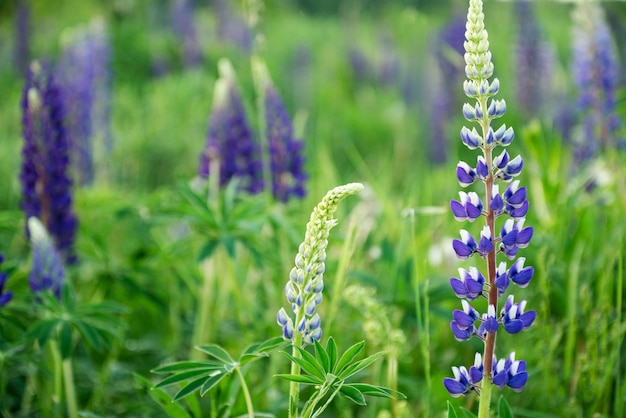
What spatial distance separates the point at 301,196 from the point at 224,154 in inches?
12.5

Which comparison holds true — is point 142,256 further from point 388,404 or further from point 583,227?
point 583,227

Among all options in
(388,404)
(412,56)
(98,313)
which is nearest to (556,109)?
(412,56)

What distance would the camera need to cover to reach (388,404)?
6.82ft

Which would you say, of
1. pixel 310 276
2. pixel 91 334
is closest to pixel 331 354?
pixel 310 276

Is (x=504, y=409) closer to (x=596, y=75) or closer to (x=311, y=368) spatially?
(x=311, y=368)

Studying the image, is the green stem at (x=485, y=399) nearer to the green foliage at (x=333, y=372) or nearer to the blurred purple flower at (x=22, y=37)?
the green foliage at (x=333, y=372)

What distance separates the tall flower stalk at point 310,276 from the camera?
3.88ft

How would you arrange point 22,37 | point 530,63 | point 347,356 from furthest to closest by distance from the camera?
point 22,37 → point 530,63 → point 347,356

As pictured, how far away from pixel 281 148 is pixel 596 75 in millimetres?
1421

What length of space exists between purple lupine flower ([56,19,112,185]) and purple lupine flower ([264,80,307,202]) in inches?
44.7

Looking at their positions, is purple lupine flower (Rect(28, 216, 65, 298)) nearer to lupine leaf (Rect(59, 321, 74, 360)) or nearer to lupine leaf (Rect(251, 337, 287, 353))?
lupine leaf (Rect(59, 321, 74, 360))

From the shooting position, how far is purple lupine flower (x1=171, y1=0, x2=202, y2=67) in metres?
7.51

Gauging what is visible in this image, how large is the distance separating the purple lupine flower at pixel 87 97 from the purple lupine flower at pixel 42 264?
152 centimetres

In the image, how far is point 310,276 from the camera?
4.03ft
